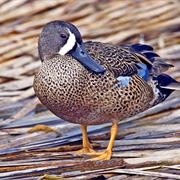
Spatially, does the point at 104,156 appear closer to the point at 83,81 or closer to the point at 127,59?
the point at 83,81

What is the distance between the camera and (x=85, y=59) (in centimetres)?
476

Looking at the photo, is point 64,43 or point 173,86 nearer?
point 64,43

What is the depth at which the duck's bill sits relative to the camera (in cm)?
475

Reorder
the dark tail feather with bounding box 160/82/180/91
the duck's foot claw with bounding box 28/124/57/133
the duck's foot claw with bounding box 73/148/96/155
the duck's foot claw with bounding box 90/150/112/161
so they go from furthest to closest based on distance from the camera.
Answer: the duck's foot claw with bounding box 28/124/57/133
the dark tail feather with bounding box 160/82/180/91
the duck's foot claw with bounding box 73/148/96/155
the duck's foot claw with bounding box 90/150/112/161

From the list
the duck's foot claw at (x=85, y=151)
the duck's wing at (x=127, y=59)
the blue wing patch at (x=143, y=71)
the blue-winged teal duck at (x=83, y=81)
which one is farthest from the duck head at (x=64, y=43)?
the duck's foot claw at (x=85, y=151)

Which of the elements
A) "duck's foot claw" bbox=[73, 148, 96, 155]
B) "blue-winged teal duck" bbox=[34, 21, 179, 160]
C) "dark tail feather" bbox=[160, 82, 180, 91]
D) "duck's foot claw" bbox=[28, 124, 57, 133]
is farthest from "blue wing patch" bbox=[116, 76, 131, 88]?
"duck's foot claw" bbox=[28, 124, 57, 133]

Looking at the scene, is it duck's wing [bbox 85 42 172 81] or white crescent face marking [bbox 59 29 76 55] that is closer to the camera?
white crescent face marking [bbox 59 29 76 55]

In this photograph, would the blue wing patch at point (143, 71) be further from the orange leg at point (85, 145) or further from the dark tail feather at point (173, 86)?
the orange leg at point (85, 145)

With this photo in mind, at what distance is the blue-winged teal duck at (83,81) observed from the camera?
474 cm

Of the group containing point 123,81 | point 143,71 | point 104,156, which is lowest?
point 104,156

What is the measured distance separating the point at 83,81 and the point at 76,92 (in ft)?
0.25

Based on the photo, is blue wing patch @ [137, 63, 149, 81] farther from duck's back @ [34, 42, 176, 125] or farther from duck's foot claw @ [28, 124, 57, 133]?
duck's foot claw @ [28, 124, 57, 133]

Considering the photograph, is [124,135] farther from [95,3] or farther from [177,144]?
[95,3]

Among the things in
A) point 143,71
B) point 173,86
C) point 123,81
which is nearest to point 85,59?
point 123,81
